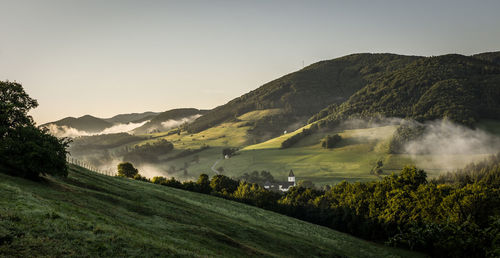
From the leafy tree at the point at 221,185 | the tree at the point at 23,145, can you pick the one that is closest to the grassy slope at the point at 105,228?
the tree at the point at 23,145

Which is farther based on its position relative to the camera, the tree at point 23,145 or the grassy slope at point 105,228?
the tree at point 23,145

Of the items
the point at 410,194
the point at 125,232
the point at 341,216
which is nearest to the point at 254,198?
the point at 341,216

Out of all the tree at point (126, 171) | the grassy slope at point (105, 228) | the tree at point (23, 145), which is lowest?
the tree at point (126, 171)

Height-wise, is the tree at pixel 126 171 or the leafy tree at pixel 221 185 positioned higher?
the tree at pixel 126 171

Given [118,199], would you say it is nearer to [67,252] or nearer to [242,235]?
[242,235]

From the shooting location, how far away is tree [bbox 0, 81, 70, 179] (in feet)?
130

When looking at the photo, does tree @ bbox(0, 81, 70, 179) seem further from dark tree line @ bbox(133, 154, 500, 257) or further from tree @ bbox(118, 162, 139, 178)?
tree @ bbox(118, 162, 139, 178)

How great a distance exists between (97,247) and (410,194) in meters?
77.9

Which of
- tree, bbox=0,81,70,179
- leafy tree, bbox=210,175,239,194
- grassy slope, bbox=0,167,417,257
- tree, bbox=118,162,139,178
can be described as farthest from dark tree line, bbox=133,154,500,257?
tree, bbox=0,81,70,179

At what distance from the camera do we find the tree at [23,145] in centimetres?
3975

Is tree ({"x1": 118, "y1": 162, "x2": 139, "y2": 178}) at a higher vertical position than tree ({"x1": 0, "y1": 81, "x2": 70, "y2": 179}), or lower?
lower

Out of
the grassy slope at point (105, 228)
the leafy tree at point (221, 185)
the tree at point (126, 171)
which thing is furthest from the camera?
the leafy tree at point (221, 185)

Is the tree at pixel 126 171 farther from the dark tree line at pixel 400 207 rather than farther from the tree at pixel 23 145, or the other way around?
the tree at pixel 23 145

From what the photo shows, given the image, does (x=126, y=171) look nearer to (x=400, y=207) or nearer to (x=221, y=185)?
(x=221, y=185)
